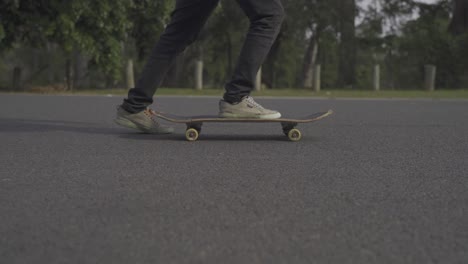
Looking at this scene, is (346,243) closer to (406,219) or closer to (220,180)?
(406,219)

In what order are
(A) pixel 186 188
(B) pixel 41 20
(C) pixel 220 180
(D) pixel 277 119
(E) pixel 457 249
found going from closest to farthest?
(E) pixel 457 249 < (A) pixel 186 188 < (C) pixel 220 180 < (D) pixel 277 119 < (B) pixel 41 20

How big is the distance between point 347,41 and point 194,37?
1339 inches

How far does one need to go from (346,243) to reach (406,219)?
16.5 inches

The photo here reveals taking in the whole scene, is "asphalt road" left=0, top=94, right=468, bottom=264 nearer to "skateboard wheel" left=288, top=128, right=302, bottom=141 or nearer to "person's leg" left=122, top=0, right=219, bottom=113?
"skateboard wheel" left=288, top=128, right=302, bottom=141

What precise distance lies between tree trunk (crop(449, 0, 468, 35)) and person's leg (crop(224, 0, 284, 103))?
29.7 metres

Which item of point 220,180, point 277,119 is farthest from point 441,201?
point 277,119

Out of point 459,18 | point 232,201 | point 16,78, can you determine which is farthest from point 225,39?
point 232,201

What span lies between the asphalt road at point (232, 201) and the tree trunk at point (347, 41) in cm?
3257

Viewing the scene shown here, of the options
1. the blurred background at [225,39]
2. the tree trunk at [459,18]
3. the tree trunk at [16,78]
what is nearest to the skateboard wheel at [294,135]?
the blurred background at [225,39]

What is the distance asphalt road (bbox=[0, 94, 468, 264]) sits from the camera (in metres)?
1.87

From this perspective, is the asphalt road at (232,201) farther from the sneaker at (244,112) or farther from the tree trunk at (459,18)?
the tree trunk at (459,18)

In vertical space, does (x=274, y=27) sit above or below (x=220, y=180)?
above

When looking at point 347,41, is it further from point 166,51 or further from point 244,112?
point 244,112

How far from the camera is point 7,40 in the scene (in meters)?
19.5
